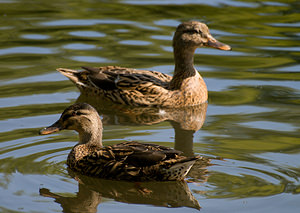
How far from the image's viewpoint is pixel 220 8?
18047 mm

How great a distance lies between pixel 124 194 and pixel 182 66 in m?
4.91

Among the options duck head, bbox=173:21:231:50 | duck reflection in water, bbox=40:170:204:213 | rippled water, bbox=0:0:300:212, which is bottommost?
duck reflection in water, bbox=40:170:204:213

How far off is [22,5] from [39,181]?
11006mm

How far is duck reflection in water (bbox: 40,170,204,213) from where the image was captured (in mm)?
7418

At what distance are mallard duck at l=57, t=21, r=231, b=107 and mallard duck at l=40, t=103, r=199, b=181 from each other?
3.22m

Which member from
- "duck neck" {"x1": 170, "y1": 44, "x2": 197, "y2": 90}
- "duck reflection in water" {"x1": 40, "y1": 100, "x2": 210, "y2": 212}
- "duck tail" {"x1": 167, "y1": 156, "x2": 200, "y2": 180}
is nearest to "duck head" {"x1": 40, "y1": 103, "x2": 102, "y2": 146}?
"duck reflection in water" {"x1": 40, "y1": 100, "x2": 210, "y2": 212}

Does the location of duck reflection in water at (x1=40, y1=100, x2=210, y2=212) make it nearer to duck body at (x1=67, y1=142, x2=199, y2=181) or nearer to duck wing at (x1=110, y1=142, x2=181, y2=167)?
duck body at (x1=67, y1=142, x2=199, y2=181)

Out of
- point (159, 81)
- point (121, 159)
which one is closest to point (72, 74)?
point (159, 81)

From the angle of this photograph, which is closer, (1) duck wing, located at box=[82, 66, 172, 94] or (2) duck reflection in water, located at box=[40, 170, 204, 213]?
(2) duck reflection in water, located at box=[40, 170, 204, 213]

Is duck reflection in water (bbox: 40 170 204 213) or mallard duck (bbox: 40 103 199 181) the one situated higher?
mallard duck (bbox: 40 103 199 181)

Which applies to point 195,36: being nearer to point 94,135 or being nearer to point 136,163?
point 94,135

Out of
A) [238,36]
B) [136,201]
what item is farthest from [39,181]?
[238,36]

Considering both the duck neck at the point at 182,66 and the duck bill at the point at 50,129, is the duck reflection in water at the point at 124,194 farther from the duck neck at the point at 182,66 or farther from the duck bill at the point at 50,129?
the duck neck at the point at 182,66

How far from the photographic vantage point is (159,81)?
40.0 ft
